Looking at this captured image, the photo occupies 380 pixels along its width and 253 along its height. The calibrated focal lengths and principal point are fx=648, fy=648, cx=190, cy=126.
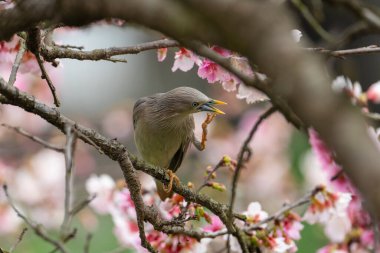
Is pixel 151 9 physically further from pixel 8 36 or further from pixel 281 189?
pixel 281 189

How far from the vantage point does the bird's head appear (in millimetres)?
2297

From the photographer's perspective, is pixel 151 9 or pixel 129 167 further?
pixel 129 167

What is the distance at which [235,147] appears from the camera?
431 cm

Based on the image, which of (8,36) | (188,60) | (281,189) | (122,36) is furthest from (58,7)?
(122,36)

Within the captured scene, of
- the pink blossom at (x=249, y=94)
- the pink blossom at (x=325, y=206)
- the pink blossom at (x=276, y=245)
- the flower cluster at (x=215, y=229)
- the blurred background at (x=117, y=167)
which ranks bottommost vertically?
the pink blossom at (x=276, y=245)

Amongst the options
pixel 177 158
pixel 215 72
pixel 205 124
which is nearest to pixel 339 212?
pixel 205 124

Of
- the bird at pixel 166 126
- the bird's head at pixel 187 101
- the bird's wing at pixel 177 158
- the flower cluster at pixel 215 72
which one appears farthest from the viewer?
the bird's wing at pixel 177 158

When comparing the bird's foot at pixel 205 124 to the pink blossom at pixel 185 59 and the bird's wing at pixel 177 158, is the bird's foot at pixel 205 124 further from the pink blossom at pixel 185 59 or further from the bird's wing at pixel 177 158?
the pink blossom at pixel 185 59

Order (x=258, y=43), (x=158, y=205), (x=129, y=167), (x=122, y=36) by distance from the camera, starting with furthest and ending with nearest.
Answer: (x=122, y=36) < (x=158, y=205) < (x=129, y=167) < (x=258, y=43)

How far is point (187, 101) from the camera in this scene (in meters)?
2.39

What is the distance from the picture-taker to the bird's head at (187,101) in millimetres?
2297

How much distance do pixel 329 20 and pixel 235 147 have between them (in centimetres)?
140

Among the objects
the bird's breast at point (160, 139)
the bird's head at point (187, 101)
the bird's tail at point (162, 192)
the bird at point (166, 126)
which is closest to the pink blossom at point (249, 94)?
the bird's tail at point (162, 192)

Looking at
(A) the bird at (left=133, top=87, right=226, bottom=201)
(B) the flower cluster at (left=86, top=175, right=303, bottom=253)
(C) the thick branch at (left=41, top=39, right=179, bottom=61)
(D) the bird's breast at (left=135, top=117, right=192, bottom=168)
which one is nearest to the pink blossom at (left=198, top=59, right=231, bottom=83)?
(C) the thick branch at (left=41, top=39, right=179, bottom=61)
